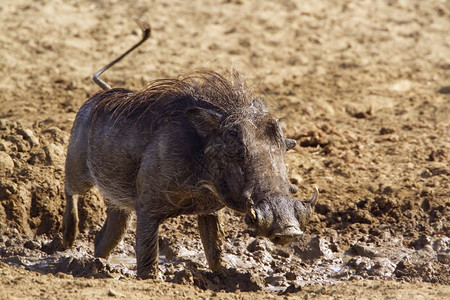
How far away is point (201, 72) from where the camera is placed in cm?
548

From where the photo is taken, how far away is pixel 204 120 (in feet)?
16.3

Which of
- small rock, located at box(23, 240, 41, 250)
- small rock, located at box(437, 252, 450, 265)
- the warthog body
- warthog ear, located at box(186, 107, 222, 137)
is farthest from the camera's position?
small rock, located at box(23, 240, 41, 250)

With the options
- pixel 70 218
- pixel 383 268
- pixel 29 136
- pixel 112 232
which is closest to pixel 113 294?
pixel 112 232

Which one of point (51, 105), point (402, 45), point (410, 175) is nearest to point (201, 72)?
point (410, 175)

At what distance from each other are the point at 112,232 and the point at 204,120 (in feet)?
5.08

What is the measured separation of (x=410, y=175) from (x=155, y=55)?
4218 mm

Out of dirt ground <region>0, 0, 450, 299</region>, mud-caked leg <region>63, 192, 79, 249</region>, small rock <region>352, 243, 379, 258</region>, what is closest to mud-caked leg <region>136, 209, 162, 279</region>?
dirt ground <region>0, 0, 450, 299</region>

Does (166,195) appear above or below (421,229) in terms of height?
above

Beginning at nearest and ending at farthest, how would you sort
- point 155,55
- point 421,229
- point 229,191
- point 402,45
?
1. point 229,191
2. point 421,229
3. point 155,55
4. point 402,45

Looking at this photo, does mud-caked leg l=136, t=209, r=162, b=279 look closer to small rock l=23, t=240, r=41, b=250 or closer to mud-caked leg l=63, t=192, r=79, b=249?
mud-caked leg l=63, t=192, r=79, b=249

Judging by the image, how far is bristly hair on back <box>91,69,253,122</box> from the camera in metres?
5.11

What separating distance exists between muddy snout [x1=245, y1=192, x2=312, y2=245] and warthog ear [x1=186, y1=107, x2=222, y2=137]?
2.28 ft

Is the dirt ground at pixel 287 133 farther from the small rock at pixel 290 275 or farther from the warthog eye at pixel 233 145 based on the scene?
the warthog eye at pixel 233 145

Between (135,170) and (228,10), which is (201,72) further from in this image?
(228,10)
